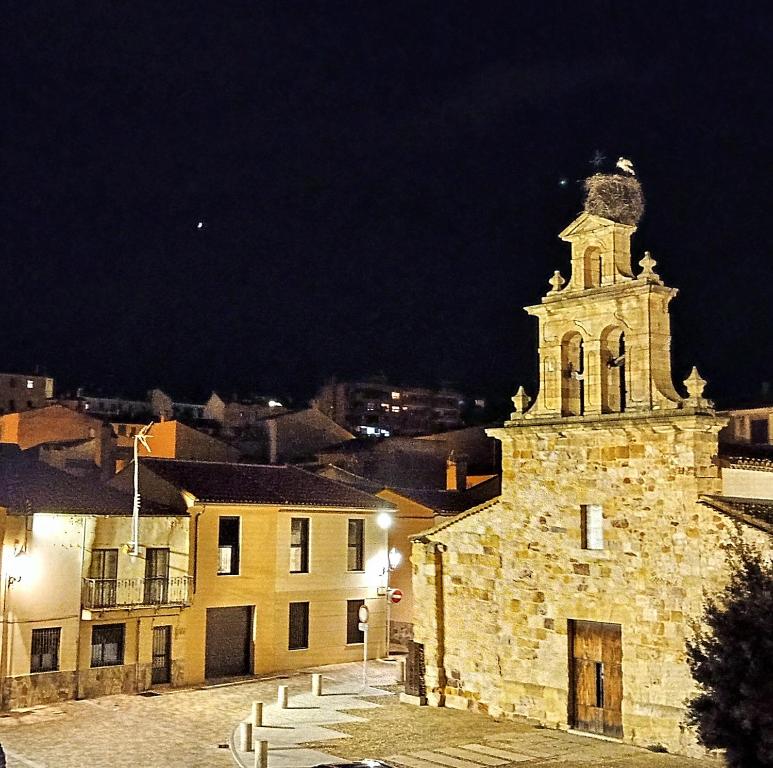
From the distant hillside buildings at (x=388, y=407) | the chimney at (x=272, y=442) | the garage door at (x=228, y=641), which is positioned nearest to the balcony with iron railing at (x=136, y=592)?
the garage door at (x=228, y=641)

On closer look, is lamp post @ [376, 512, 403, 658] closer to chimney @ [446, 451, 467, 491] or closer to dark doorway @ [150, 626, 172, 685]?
dark doorway @ [150, 626, 172, 685]

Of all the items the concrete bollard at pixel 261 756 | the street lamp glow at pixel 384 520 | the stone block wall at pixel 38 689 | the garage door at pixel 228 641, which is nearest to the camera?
the concrete bollard at pixel 261 756

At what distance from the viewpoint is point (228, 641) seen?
3484 centimetres

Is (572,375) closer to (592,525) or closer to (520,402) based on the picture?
(520,402)

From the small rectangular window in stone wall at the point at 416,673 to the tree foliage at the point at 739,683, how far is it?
1088cm

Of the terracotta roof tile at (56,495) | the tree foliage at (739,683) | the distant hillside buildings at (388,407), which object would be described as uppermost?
the distant hillside buildings at (388,407)

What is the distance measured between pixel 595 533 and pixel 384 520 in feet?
40.9

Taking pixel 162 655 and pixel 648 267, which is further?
pixel 162 655

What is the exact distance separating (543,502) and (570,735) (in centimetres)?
574

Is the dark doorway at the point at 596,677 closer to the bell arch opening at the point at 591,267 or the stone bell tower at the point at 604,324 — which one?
the stone bell tower at the point at 604,324

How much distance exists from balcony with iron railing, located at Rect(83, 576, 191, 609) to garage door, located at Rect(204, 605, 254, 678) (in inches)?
63.8

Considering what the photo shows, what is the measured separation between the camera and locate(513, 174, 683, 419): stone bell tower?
25094 mm

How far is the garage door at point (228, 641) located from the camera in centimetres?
3441

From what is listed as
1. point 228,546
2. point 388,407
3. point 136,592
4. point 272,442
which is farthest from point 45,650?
point 388,407
